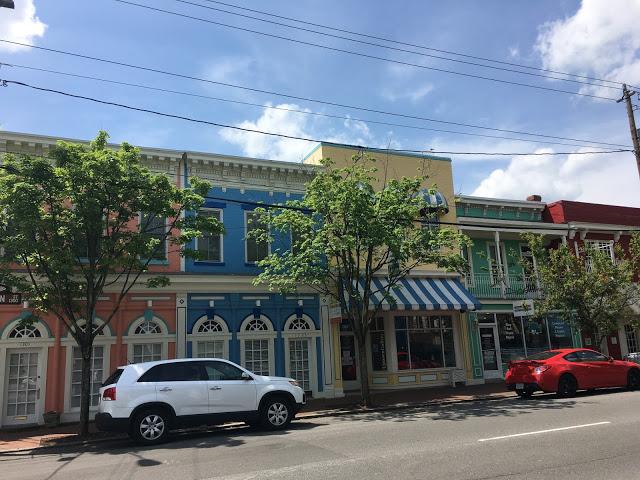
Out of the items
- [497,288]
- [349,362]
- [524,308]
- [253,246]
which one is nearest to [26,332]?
[253,246]

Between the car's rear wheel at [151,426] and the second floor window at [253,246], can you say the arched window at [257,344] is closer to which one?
the second floor window at [253,246]

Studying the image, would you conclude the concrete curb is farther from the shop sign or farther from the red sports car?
the shop sign

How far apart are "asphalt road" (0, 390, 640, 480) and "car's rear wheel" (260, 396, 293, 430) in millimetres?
306

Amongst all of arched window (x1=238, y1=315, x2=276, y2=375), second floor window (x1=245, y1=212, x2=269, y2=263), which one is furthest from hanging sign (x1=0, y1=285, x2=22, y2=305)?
second floor window (x1=245, y1=212, x2=269, y2=263)

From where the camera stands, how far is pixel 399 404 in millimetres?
14781

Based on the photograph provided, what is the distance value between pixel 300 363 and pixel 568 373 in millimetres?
8256

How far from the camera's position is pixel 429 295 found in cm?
1916

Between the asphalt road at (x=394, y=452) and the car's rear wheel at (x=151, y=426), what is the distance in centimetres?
26

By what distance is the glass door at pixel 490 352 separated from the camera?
20672mm

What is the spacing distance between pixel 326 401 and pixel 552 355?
6942mm

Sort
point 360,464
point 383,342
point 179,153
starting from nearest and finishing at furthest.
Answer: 1. point 360,464
2. point 179,153
3. point 383,342

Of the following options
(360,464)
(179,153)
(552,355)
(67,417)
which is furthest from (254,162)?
(360,464)

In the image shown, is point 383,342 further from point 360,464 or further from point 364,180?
point 360,464

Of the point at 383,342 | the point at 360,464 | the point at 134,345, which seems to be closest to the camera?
the point at 360,464
